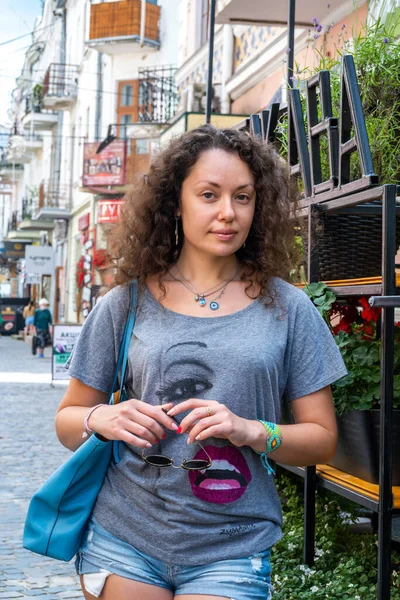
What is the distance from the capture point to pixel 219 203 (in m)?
2.38

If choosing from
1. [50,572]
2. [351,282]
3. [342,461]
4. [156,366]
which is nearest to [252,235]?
[156,366]

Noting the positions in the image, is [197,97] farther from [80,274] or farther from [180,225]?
[80,274]

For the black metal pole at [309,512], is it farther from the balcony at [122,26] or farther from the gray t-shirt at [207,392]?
the balcony at [122,26]

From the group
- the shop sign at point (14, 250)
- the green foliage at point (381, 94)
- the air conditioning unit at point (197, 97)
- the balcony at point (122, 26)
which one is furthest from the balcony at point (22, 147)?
the green foliage at point (381, 94)

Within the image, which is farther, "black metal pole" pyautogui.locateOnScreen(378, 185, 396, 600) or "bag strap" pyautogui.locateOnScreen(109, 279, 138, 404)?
"black metal pole" pyautogui.locateOnScreen(378, 185, 396, 600)

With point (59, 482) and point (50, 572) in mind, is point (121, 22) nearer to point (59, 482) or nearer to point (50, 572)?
point (50, 572)

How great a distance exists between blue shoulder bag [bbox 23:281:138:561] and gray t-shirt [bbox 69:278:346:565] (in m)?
0.03

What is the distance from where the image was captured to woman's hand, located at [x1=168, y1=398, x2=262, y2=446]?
2.10m

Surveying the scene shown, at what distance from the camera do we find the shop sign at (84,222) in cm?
3269

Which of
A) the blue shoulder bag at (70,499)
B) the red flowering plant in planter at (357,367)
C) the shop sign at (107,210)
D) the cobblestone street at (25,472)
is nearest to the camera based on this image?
the blue shoulder bag at (70,499)

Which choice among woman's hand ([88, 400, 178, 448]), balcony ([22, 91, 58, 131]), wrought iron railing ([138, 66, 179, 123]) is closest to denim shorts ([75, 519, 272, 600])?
woman's hand ([88, 400, 178, 448])

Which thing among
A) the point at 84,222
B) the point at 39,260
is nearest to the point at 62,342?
the point at 84,222

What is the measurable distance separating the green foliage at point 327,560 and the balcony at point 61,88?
32483 mm

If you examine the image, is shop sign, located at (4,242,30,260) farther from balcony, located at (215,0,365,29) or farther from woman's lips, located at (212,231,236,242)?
woman's lips, located at (212,231,236,242)
